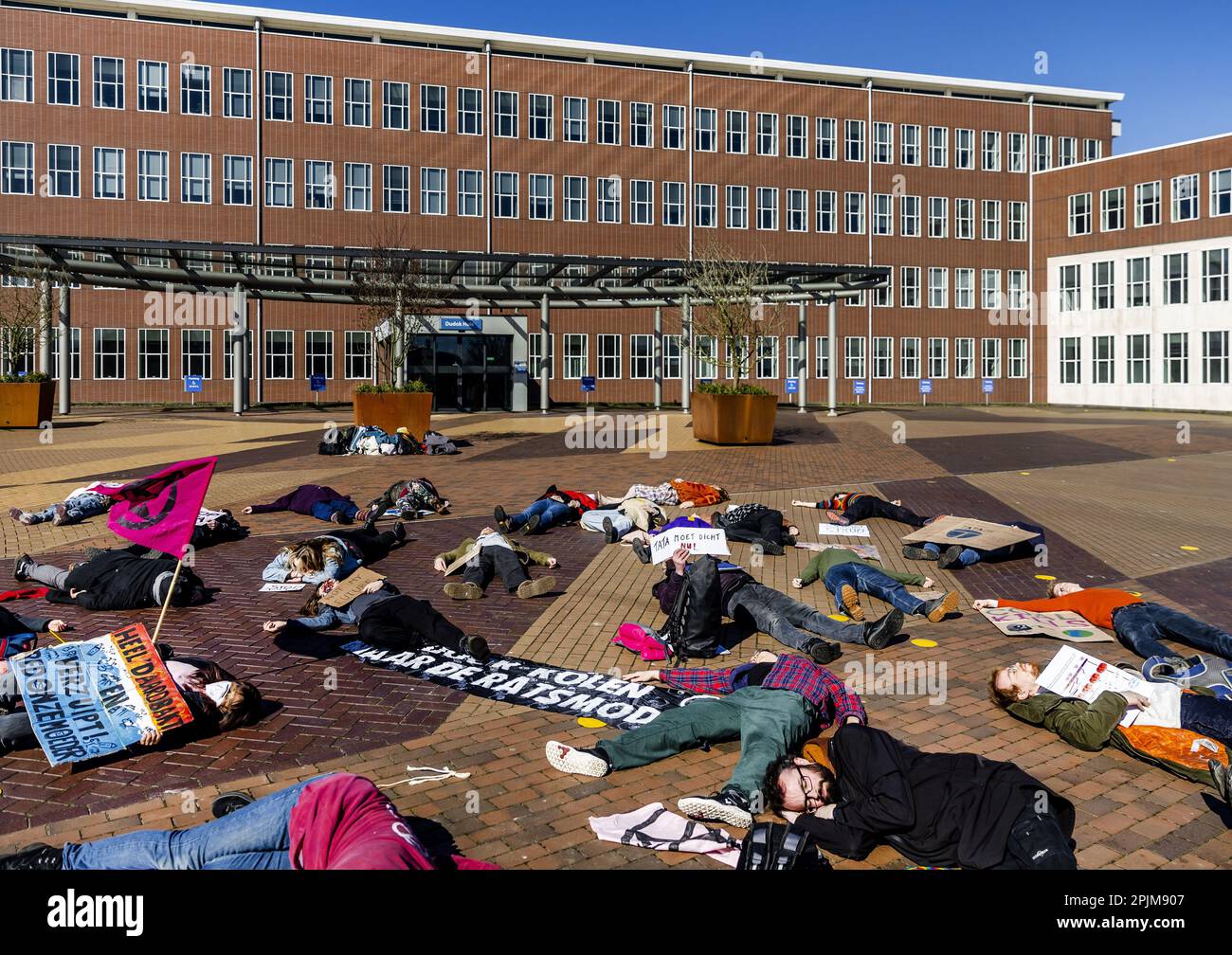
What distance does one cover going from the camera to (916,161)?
54938 mm

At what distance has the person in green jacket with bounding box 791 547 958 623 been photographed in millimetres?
8156

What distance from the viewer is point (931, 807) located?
427 cm

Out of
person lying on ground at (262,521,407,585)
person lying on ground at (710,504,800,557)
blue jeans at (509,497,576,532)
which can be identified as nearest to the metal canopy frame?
blue jeans at (509,497,576,532)

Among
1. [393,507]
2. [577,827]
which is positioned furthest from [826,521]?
[577,827]

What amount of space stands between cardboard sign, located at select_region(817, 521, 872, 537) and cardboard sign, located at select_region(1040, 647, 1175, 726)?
6026mm

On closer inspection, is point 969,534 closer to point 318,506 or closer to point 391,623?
point 391,623

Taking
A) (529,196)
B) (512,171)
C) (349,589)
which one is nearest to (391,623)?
(349,589)

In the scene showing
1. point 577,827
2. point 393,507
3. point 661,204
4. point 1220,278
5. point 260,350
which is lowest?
point 577,827

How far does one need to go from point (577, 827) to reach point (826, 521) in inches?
372

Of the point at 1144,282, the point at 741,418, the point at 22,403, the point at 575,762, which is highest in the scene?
the point at 1144,282

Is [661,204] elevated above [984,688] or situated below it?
above

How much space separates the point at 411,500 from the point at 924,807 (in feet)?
33.0

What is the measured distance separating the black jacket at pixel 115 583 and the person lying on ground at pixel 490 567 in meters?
2.46
